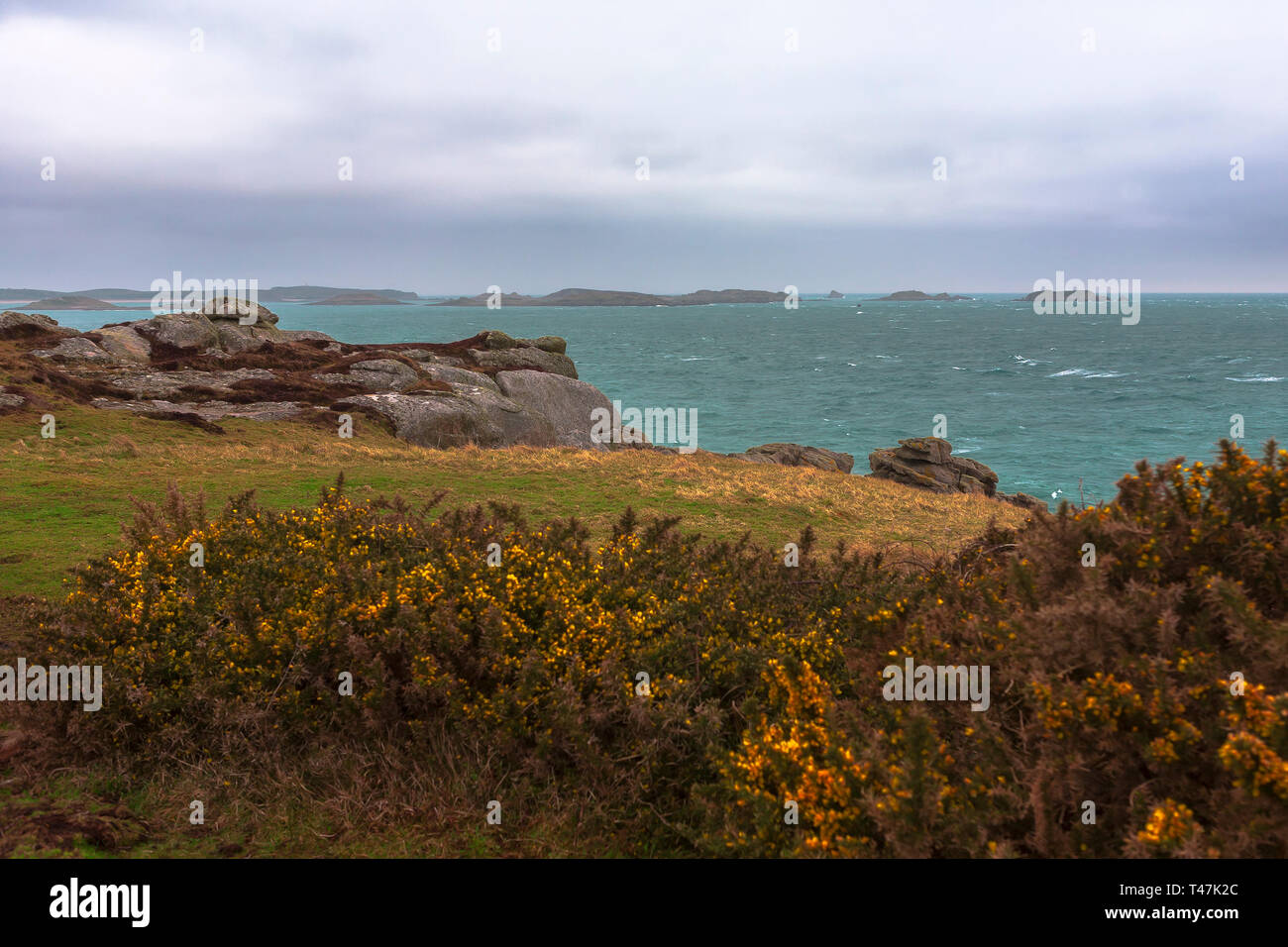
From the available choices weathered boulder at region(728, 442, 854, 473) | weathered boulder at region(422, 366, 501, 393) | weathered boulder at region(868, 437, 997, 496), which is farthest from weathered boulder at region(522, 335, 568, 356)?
weathered boulder at region(868, 437, 997, 496)

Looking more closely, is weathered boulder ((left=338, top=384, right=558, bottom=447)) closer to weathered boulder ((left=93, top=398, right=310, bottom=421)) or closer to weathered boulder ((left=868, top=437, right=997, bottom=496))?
weathered boulder ((left=93, top=398, right=310, bottom=421))

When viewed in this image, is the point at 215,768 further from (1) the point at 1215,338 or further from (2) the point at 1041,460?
(1) the point at 1215,338

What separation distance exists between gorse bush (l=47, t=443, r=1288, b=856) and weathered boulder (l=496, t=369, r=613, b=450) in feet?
87.3

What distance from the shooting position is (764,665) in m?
5.27

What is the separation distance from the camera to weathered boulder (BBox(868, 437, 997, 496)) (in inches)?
1359

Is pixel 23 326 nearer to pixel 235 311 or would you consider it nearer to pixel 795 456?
pixel 235 311

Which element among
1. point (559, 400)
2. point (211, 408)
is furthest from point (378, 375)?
point (559, 400)

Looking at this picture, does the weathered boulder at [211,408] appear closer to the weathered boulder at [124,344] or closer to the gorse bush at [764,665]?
the weathered boulder at [124,344]

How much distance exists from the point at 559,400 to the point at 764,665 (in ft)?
101

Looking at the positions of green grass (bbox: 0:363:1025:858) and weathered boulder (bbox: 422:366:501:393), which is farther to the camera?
weathered boulder (bbox: 422:366:501:393)

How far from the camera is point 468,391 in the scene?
105 ft

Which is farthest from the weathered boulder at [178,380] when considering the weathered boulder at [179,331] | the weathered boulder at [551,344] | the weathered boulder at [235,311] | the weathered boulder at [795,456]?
the weathered boulder at [795,456]
